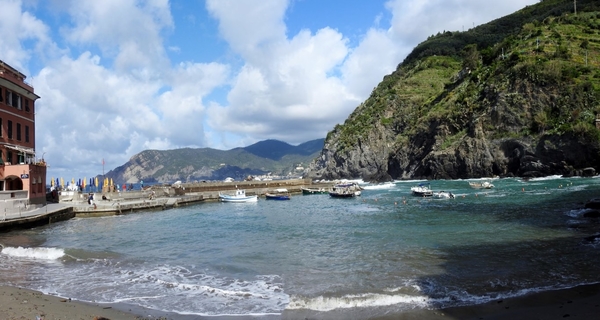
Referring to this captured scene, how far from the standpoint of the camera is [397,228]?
28.1 meters

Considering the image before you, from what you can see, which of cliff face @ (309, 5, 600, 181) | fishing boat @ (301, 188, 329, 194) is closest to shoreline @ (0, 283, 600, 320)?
fishing boat @ (301, 188, 329, 194)

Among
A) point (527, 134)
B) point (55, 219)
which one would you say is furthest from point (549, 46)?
point (55, 219)

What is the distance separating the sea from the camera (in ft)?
41.1

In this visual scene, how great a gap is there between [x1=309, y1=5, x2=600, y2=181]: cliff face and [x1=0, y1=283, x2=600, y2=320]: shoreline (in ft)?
247

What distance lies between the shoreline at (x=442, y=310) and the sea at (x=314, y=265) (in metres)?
0.31

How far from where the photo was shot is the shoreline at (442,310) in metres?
10.5

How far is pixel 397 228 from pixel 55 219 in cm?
3124

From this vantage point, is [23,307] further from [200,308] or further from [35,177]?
[35,177]

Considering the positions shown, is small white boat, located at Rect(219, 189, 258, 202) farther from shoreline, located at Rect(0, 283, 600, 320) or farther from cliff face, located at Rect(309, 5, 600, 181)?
cliff face, located at Rect(309, 5, 600, 181)

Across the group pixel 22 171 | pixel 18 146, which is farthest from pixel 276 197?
pixel 22 171

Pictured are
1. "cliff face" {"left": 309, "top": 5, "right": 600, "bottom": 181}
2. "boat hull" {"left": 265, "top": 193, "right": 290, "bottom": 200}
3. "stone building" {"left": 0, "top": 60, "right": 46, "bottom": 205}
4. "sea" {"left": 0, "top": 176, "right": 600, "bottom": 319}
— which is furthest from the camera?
"cliff face" {"left": 309, "top": 5, "right": 600, "bottom": 181}

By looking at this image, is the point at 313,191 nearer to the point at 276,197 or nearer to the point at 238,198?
the point at 276,197

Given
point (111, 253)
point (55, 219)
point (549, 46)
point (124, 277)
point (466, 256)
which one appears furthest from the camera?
point (549, 46)

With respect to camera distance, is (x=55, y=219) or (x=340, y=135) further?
(x=340, y=135)
